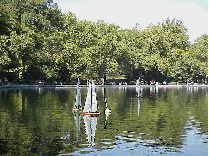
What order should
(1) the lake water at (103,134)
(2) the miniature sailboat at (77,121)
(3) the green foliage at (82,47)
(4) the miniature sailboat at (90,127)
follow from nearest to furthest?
(1) the lake water at (103,134) < (4) the miniature sailboat at (90,127) < (2) the miniature sailboat at (77,121) < (3) the green foliage at (82,47)

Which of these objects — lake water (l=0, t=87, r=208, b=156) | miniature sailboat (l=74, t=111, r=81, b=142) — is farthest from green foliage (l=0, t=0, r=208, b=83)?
lake water (l=0, t=87, r=208, b=156)

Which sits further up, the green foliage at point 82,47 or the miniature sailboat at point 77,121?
the green foliage at point 82,47

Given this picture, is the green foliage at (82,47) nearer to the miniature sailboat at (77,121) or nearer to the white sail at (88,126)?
the miniature sailboat at (77,121)

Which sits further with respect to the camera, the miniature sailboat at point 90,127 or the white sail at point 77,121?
the white sail at point 77,121

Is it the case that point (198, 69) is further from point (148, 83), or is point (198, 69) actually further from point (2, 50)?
point (2, 50)

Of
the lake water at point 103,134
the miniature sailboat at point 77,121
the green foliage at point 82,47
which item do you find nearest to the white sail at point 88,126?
the lake water at point 103,134

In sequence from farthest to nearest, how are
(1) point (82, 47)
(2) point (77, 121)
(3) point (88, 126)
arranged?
(1) point (82, 47)
(2) point (77, 121)
(3) point (88, 126)

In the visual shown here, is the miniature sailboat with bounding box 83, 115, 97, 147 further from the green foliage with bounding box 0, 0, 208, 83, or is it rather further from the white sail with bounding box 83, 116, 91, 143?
the green foliage with bounding box 0, 0, 208, 83

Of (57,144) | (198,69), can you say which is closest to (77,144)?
(57,144)

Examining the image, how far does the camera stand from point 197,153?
25641mm

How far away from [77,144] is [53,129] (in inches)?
→ 255

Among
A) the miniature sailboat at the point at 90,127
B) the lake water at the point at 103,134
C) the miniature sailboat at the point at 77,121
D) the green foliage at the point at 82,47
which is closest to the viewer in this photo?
the lake water at the point at 103,134

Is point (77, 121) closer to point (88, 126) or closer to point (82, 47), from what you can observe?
point (88, 126)

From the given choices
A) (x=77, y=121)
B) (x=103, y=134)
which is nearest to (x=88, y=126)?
(x=77, y=121)
